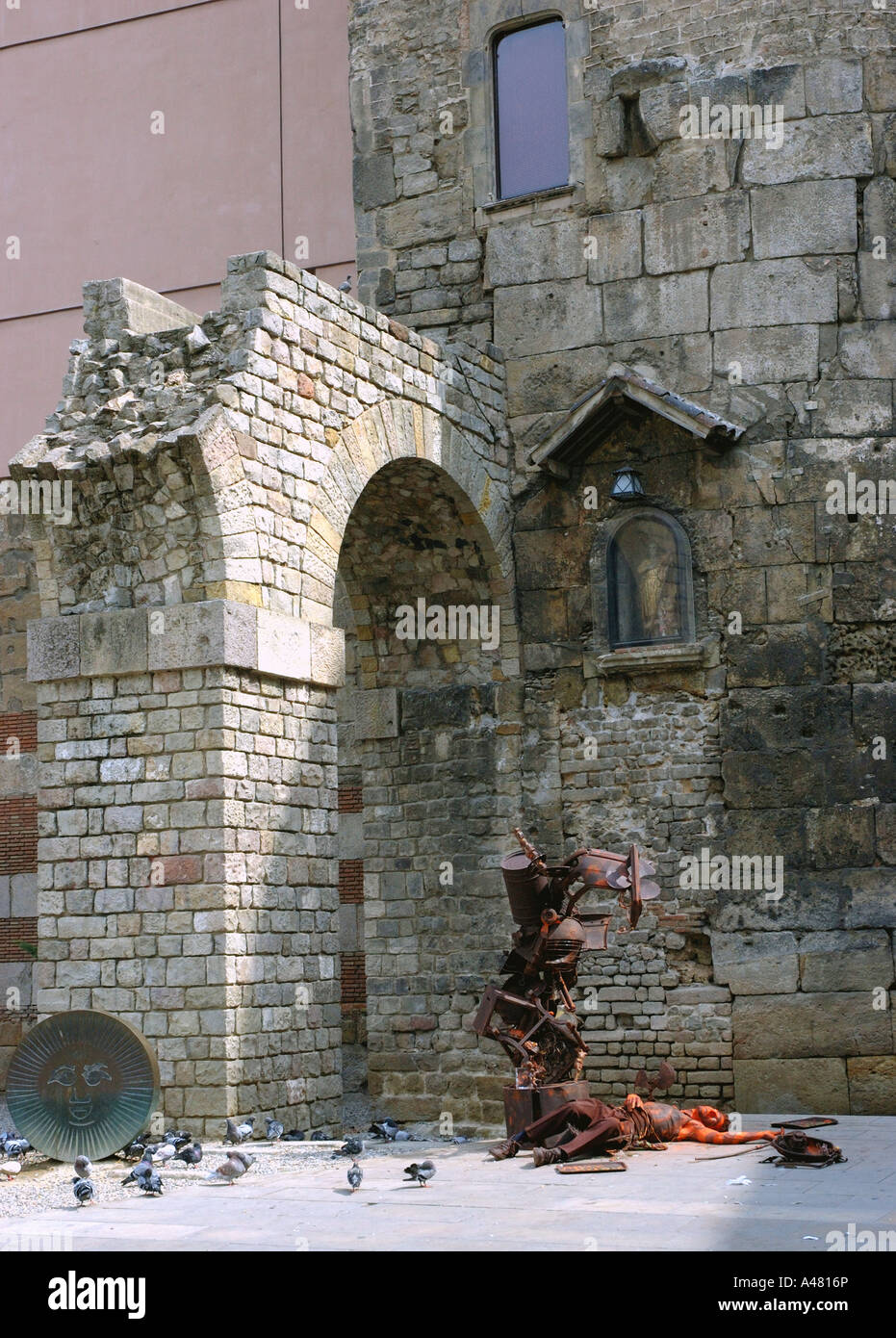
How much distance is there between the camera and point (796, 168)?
11750 millimetres

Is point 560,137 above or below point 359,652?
above

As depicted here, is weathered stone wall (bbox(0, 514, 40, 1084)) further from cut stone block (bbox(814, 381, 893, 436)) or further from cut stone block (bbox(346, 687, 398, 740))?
cut stone block (bbox(814, 381, 893, 436))

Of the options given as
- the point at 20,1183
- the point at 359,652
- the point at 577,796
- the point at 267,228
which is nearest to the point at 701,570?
the point at 577,796

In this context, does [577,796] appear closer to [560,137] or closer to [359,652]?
[359,652]

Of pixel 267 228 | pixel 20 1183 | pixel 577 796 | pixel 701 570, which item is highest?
pixel 267 228

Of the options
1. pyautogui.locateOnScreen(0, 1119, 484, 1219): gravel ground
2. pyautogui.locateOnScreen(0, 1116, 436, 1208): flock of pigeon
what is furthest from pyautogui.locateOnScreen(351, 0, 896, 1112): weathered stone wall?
pyautogui.locateOnScreen(0, 1116, 436, 1208): flock of pigeon

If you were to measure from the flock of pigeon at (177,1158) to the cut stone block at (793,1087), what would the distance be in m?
3.12

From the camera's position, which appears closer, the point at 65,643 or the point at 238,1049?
the point at 238,1049

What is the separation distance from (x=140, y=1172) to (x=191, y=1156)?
18.9 inches

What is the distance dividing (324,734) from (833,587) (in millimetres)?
3705

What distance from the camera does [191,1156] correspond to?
8180mm

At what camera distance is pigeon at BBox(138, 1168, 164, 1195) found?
755 cm

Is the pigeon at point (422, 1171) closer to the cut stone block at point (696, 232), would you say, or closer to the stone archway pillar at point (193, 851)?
the stone archway pillar at point (193, 851)

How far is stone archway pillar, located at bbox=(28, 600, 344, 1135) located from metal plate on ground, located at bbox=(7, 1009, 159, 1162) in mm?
408
